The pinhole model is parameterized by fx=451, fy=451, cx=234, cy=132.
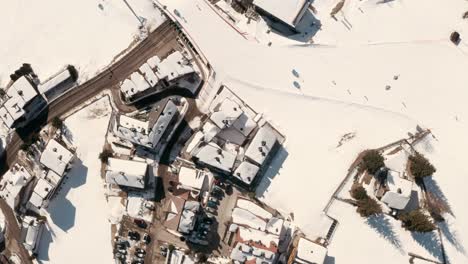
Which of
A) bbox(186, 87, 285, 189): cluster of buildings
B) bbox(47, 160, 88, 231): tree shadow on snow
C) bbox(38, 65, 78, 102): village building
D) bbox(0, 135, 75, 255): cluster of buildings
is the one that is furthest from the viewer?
bbox(47, 160, 88, 231): tree shadow on snow

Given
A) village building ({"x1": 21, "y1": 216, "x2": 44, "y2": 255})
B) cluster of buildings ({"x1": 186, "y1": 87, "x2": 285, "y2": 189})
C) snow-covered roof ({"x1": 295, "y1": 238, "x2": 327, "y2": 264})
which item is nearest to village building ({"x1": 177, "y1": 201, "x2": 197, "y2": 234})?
cluster of buildings ({"x1": 186, "y1": 87, "x2": 285, "y2": 189})

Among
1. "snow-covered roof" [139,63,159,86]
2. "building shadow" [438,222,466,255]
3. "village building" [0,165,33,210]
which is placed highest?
"snow-covered roof" [139,63,159,86]

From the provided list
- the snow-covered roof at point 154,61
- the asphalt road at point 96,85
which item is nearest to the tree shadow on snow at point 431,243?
the snow-covered roof at point 154,61

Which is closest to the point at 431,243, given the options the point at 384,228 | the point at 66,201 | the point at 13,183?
the point at 384,228

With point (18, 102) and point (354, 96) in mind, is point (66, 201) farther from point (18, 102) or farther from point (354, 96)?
point (354, 96)

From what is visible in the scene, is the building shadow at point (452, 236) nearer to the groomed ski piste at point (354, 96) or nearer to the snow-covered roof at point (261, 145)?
the groomed ski piste at point (354, 96)

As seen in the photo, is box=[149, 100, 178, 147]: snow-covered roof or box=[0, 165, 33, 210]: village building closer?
box=[149, 100, 178, 147]: snow-covered roof

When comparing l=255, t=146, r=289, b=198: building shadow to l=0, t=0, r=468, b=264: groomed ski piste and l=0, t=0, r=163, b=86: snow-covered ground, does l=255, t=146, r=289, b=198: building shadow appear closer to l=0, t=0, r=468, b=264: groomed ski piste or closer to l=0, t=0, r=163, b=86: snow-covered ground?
l=0, t=0, r=468, b=264: groomed ski piste

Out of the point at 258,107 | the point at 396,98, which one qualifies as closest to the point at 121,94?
the point at 258,107
